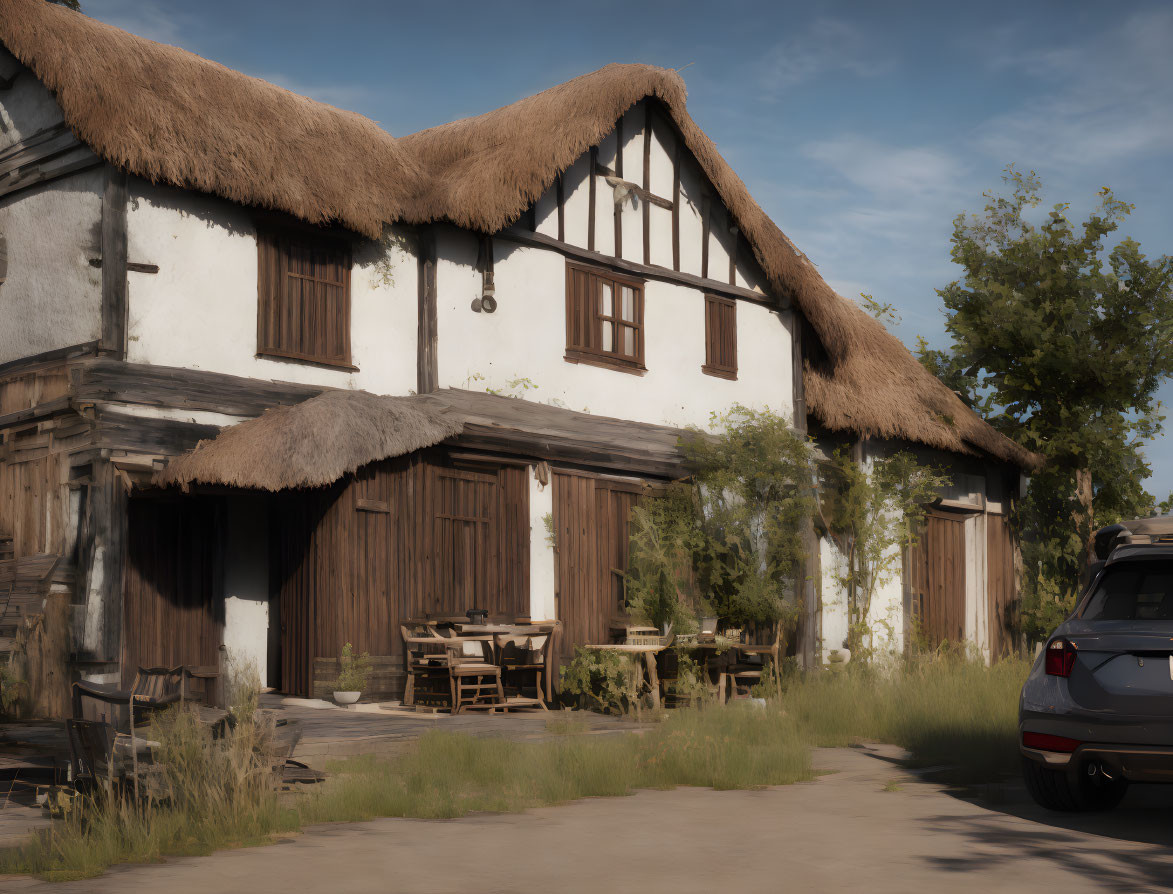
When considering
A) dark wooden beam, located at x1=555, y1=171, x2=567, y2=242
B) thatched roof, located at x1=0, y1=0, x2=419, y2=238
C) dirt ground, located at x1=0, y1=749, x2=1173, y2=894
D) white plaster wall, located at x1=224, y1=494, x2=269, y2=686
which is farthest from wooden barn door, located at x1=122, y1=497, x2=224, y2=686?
dirt ground, located at x1=0, y1=749, x2=1173, y2=894

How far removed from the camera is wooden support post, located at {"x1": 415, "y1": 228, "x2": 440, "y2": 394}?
14766mm

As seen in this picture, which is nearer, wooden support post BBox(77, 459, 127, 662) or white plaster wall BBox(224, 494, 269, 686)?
wooden support post BBox(77, 459, 127, 662)

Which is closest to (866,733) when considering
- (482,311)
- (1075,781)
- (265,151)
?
(1075,781)

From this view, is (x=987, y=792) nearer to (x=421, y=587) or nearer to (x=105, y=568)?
(x=421, y=587)

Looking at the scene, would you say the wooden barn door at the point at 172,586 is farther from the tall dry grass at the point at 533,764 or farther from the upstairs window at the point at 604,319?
the upstairs window at the point at 604,319

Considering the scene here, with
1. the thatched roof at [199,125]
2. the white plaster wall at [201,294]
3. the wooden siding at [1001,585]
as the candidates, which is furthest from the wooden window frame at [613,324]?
the wooden siding at [1001,585]

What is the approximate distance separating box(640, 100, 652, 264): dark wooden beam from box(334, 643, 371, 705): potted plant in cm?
703

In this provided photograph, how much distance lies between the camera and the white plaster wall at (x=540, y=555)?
14.9 m

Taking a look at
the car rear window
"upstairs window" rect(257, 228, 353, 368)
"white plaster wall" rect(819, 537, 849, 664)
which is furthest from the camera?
"white plaster wall" rect(819, 537, 849, 664)

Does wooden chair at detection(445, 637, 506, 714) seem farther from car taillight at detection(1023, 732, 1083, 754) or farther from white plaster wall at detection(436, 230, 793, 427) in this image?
car taillight at detection(1023, 732, 1083, 754)

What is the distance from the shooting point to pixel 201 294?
13.1 metres

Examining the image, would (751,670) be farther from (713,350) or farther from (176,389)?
(176,389)

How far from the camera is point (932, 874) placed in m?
5.73

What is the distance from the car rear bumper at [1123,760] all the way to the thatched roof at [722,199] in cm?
947
